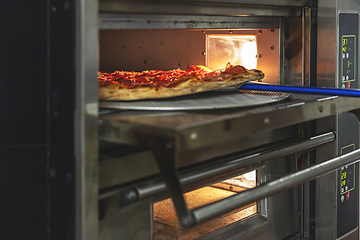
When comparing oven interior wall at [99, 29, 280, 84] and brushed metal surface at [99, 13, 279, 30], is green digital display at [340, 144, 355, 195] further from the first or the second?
brushed metal surface at [99, 13, 279, 30]

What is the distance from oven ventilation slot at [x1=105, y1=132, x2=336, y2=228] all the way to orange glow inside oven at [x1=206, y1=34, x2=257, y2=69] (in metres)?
0.52

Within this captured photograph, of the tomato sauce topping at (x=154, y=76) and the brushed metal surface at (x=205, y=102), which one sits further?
the tomato sauce topping at (x=154, y=76)

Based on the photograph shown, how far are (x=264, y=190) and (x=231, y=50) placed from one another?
90 cm

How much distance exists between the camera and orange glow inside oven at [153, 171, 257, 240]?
1383 millimetres

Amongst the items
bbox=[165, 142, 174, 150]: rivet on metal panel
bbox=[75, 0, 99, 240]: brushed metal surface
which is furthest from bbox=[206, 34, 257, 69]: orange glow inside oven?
bbox=[165, 142, 174, 150]: rivet on metal panel

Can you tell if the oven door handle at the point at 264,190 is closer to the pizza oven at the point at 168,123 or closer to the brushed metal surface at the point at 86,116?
the pizza oven at the point at 168,123

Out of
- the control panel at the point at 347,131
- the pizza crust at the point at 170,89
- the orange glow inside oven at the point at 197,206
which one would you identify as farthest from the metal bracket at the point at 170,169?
the control panel at the point at 347,131

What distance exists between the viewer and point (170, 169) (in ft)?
2.77

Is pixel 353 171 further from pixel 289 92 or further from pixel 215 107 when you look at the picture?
pixel 215 107

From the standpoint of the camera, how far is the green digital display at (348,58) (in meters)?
1.74
